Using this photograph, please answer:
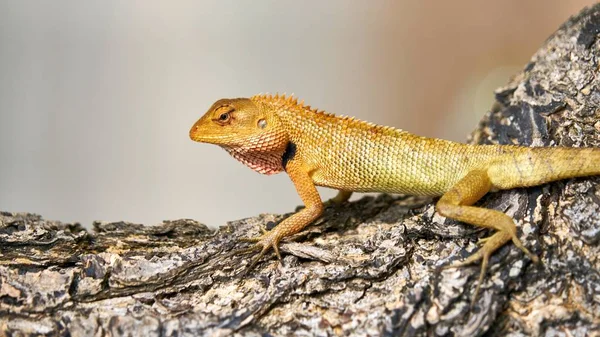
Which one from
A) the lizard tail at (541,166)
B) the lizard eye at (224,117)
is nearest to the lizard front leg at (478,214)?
the lizard tail at (541,166)

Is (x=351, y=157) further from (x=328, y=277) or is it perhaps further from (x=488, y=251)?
(x=488, y=251)

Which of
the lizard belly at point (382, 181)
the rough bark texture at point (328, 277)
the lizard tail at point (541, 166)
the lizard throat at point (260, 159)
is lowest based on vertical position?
the rough bark texture at point (328, 277)

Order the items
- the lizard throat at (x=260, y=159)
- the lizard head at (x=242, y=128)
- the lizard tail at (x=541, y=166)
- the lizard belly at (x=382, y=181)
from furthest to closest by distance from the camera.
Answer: the lizard throat at (x=260, y=159)
the lizard head at (x=242, y=128)
the lizard belly at (x=382, y=181)
the lizard tail at (x=541, y=166)

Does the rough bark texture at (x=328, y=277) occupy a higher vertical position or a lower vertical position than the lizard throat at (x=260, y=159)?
lower

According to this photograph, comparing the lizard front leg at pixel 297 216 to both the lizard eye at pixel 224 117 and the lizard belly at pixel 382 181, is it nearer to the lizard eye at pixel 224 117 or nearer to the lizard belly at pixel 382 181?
the lizard belly at pixel 382 181

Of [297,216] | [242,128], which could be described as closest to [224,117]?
[242,128]

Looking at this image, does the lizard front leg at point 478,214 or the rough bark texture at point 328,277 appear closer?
the rough bark texture at point 328,277

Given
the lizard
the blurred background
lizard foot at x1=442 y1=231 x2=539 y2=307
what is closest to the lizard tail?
the lizard
